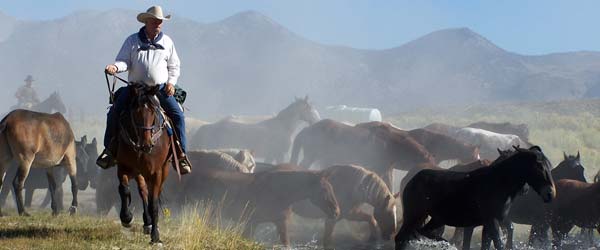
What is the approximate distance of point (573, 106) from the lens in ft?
185

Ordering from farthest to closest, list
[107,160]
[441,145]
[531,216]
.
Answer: [441,145]
[531,216]
[107,160]

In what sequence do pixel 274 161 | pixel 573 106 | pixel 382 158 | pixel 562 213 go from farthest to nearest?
pixel 573 106
pixel 274 161
pixel 382 158
pixel 562 213

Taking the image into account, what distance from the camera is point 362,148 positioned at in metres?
20.4

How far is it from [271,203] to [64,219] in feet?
15.5

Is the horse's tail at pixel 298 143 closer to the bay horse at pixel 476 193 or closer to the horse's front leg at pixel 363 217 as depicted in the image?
the horse's front leg at pixel 363 217

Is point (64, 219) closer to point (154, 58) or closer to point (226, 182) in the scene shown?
point (154, 58)

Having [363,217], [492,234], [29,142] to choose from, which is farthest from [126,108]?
[363,217]

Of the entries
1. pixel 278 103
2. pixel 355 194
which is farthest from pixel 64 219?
pixel 278 103

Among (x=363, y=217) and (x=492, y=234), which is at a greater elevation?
(x=492, y=234)

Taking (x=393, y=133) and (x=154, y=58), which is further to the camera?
(x=393, y=133)

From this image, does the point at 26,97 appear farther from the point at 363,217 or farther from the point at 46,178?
the point at 363,217

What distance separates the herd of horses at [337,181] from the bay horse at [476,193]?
0.01 meters

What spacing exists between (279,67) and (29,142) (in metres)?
118

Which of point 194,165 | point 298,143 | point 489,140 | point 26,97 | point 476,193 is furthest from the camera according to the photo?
point 26,97
